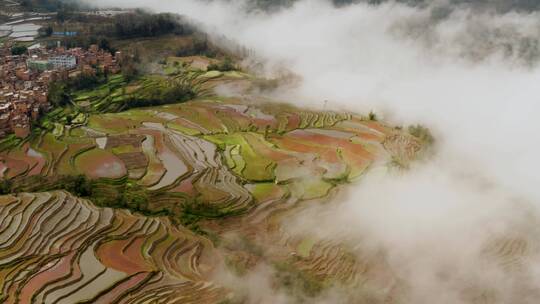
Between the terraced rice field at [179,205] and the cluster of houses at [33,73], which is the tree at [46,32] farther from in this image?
the terraced rice field at [179,205]

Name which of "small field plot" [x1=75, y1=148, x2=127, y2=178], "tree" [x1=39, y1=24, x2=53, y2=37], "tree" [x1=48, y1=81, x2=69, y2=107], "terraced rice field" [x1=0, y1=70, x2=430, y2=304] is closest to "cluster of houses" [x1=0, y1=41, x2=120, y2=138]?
"tree" [x1=48, y1=81, x2=69, y2=107]

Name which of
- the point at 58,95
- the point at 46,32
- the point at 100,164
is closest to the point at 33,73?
the point at 58,95

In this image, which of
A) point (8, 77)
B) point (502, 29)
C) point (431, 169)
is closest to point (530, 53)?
point (502, 29)

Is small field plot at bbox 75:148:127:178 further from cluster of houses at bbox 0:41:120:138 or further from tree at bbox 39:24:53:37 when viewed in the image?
tree at bbox 39:24:53:37

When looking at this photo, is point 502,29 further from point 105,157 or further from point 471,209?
point 105,157

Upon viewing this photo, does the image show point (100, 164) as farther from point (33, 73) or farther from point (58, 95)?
point (33, 73)

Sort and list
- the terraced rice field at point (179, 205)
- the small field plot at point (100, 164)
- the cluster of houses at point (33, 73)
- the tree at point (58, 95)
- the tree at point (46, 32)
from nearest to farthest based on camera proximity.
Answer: the terraced rice field at point (179, 205), the small field plot at point (100, 164), the cluster of houses at point (33, 73), the tree at point (58, 95), the tree at point (46, 32)

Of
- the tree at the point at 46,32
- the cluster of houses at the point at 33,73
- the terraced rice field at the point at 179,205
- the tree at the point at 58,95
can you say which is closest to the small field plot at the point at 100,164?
the terraced rice field at the point at 179,205
